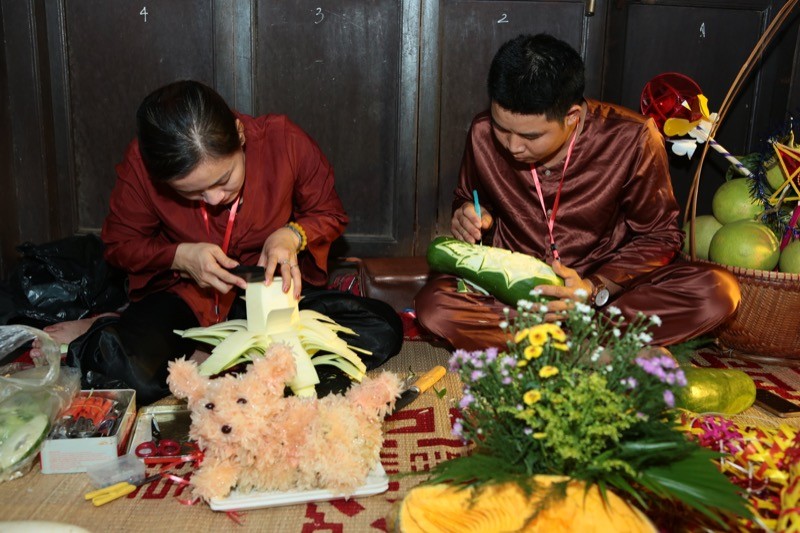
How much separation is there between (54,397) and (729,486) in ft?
5.81

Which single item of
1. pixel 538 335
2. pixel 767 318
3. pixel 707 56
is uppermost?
pixel 707 56

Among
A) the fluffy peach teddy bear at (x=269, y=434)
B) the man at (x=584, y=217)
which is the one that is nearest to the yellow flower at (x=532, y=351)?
the fluffy peach teddy bear at (x=269, y=434)

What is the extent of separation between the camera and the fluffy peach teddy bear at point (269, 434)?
1.75 meters

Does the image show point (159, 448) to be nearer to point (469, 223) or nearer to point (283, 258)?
point (283, 258)

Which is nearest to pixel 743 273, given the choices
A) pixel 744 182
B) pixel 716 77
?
pixel 744 182

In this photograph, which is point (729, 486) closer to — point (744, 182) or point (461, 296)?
point (461, 296)

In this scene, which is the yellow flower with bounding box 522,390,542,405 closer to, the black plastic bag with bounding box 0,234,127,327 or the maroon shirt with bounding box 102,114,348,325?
the maroon shirt with bounding box 102,114,348,325

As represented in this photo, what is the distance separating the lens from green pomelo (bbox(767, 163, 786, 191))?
122 inches

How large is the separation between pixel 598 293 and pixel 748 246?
0.76 metres

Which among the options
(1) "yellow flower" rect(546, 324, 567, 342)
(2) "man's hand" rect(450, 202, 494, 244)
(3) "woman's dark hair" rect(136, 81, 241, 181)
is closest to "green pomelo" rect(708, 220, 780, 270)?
(2) "man's hand" rect(450, 202, 494, 244)

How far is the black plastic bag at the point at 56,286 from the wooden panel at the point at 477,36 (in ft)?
5.94

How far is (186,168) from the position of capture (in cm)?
223

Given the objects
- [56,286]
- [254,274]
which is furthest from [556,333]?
[56,286]

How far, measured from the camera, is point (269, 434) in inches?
70.2
